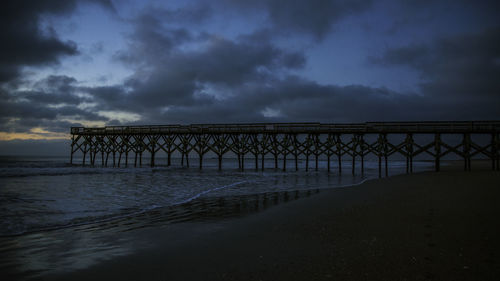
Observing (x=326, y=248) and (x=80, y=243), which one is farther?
(x=80, y=243)

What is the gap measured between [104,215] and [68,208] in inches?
65.9

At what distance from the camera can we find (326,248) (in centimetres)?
377

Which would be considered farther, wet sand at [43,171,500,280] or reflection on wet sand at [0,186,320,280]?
reflection on wet sand at [0,186,320,280]

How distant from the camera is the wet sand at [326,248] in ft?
9.70

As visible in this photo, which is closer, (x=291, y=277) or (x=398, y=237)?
(x=291, y=277)

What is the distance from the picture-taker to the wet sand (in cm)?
296

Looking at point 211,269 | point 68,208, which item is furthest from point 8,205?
point 211,269

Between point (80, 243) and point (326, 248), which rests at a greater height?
point (326, 248)

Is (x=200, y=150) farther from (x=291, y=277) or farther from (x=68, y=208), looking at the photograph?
(x=291, y=277)

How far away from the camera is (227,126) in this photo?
28.3m

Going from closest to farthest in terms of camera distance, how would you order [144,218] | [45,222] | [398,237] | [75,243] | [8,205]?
1. [398,237]
2. [75,243]
3. [45,222]
4. [144,218]
5. [8,205]

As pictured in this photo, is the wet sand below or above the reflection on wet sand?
above

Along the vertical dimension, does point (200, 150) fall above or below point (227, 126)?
below

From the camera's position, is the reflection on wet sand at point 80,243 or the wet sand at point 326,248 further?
the reflection on wet sand at point 80,243
